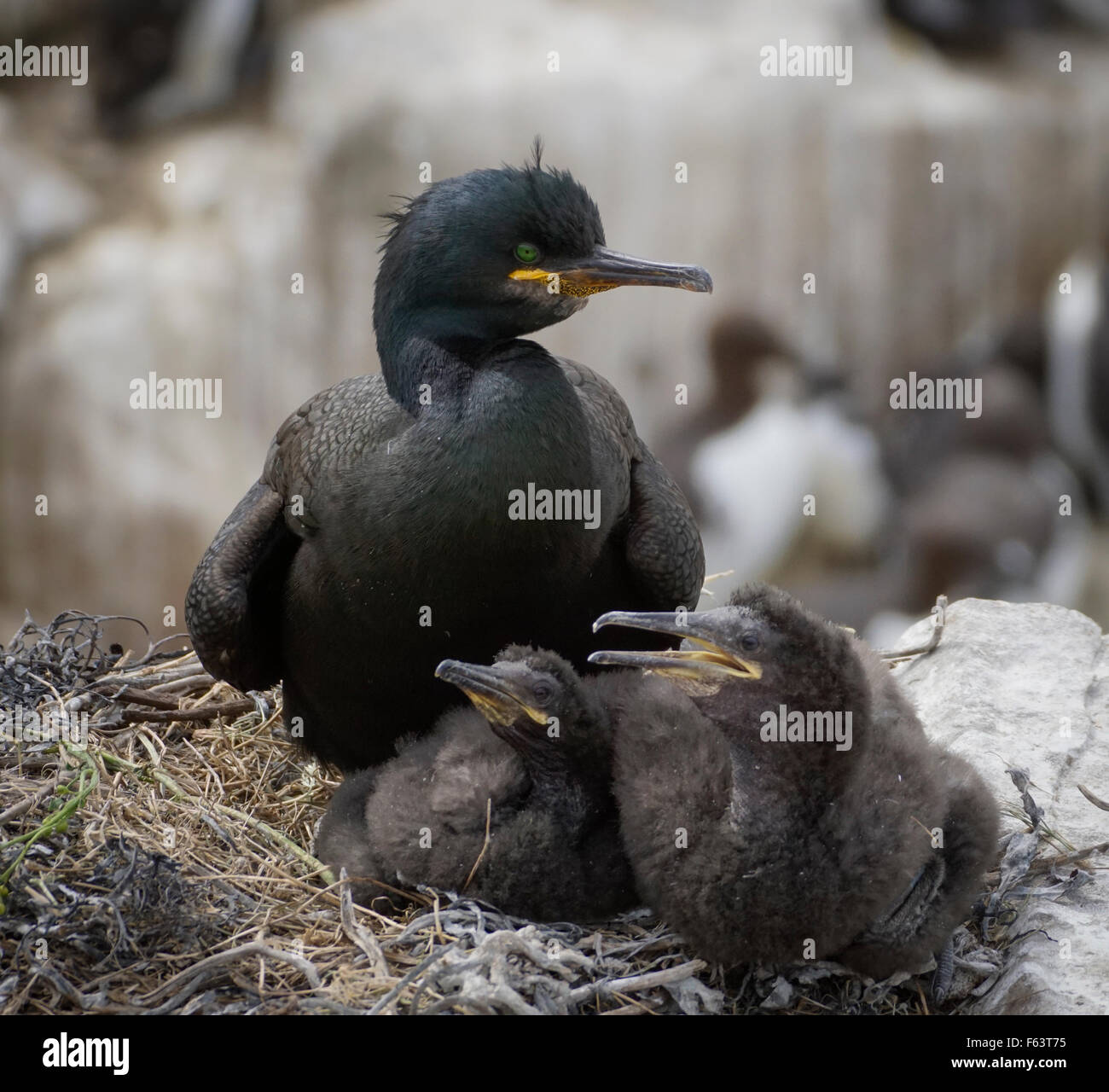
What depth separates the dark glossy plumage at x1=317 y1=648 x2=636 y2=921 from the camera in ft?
11.7

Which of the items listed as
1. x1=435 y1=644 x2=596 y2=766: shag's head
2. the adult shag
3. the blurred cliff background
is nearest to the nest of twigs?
x1=435 y1=644 x2=596 y2=766: shag's head

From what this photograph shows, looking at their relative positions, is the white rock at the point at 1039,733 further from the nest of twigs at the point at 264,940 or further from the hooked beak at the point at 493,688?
the hooked beak at the point at 493,688

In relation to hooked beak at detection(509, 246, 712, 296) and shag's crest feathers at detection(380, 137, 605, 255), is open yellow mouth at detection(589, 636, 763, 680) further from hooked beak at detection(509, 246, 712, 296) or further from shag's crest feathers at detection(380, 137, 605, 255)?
shag's crest feathers at detection(380, 137, 605, 255)

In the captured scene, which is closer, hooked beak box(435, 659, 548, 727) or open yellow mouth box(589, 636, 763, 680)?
open yellow mouth box(589, 636, 763, 680)

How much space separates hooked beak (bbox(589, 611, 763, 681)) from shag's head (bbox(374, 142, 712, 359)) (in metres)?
0.94

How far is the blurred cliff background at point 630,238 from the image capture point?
9.88 metres

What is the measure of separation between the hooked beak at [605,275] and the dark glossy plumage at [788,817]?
954 millimetres

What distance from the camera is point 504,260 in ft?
12.6

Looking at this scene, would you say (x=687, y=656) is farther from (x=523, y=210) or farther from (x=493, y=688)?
(x=523, y=210)

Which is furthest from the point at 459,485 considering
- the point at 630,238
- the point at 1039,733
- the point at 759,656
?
the point at 630,238

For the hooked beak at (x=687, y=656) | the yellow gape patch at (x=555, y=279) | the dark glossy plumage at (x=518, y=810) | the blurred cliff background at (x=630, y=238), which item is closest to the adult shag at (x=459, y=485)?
the yellow gape patch at (x=555, y=279)

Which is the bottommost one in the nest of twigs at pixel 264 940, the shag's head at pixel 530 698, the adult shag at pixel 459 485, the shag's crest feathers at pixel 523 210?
the nest of twigs at pixel 264 940

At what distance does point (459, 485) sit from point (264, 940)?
4.04ft

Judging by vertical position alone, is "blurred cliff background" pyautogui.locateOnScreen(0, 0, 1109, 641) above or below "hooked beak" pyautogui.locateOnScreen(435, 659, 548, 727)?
above
